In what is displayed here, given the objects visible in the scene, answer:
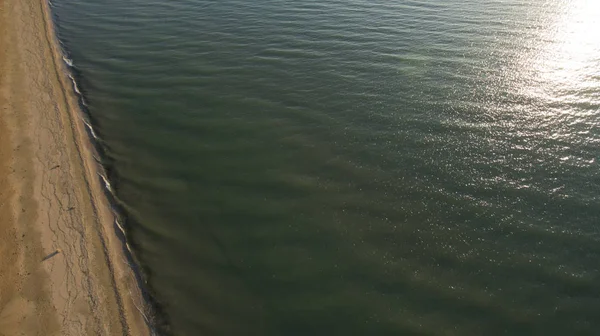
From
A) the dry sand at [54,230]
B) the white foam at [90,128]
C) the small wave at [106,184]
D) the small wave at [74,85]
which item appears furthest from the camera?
the small wave at [74,85]

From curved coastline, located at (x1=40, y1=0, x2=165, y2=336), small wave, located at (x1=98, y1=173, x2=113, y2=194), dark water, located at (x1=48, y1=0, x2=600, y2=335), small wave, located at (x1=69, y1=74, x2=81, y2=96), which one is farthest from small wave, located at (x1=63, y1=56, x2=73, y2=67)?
small wave, located at (x1=98, y1=173, x2=113, y2=194)

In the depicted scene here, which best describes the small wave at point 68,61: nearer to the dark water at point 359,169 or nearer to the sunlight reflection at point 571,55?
the dark water at point 359,169

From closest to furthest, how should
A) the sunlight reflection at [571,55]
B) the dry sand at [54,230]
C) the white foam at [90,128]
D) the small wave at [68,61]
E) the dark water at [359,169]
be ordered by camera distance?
the dry sand at [54,230] < the dark water at [359,169] < the white foam at [90,128] < the sunlight reflection at [571,55] < the small wave at [68,61]

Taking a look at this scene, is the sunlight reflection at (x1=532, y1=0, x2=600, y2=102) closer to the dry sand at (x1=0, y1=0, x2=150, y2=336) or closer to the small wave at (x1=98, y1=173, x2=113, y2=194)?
the small wave at (x1=98, y1=173, x2=113, y2=194)

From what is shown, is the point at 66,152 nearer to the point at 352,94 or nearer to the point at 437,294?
the point at 352,94

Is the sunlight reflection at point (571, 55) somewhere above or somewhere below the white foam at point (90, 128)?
above

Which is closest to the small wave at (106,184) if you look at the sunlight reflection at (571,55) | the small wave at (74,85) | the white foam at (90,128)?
the white foam at (90,128)

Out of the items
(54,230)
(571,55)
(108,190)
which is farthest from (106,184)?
(571,55)
